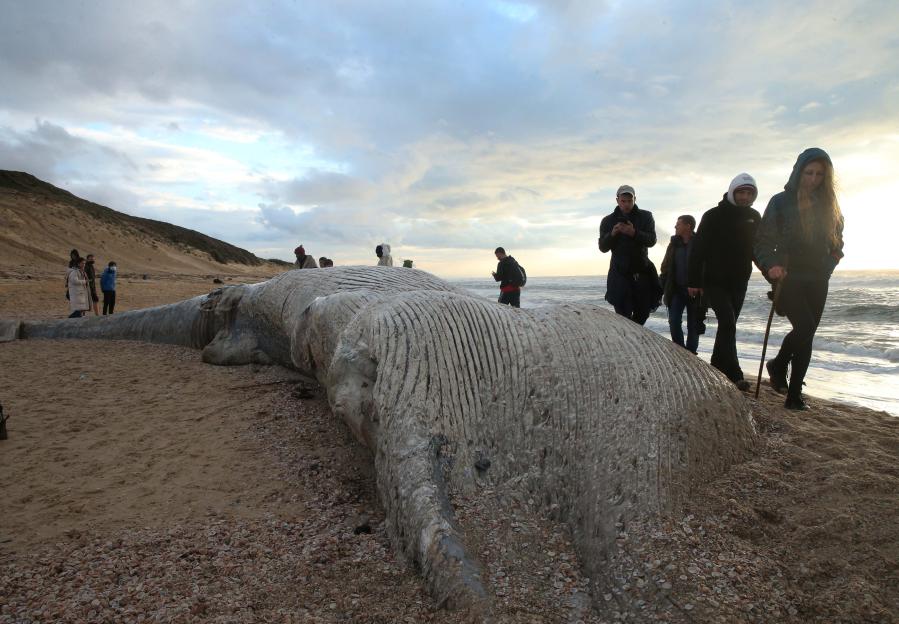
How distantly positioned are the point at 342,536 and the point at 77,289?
11341 mm

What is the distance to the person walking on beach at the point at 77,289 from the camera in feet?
37.1

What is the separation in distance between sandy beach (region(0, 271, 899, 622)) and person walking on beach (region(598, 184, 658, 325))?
164 centimetres

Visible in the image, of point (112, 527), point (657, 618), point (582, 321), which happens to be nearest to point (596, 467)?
point (657, 618)

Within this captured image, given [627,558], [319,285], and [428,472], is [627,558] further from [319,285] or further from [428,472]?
[319,285]

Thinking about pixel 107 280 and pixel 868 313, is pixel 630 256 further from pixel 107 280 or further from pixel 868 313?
pixel 868 313

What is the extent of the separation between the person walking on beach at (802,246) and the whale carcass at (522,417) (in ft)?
4.66

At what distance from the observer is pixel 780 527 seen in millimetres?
2703

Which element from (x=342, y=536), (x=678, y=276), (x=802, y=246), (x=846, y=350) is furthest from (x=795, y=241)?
(x=846, y=350)

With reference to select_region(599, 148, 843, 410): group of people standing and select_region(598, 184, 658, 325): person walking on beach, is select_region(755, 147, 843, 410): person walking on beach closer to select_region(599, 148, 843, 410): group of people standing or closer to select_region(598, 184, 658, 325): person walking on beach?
select_region(599, 148, 843, 410): group of people standing

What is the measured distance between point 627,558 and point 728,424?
137cm

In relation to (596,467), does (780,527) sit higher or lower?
lower

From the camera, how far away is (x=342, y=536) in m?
2.92

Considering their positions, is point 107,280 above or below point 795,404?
above

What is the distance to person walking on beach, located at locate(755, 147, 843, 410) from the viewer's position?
4.39 metres
